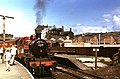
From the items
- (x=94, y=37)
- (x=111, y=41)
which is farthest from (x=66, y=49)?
(x=94, y=37)

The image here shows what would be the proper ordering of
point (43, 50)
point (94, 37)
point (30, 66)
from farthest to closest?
point (94, 37)
point (43, 50)
point (30, 66)

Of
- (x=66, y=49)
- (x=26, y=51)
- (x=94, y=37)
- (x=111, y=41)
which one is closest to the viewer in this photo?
(x=26, y=51)

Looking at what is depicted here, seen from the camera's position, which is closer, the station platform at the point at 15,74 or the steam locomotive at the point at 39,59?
the station platform at the point at 15,74

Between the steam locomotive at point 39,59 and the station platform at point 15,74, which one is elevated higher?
the steam locomotive at point 39,59

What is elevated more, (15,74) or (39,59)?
(39,59)

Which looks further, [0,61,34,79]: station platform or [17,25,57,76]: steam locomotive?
[17,25,57,76]: steam locomotive

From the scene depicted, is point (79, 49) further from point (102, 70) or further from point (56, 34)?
point (56, 34)

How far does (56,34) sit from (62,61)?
170ft

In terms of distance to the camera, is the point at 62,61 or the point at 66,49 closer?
the point at 62,61

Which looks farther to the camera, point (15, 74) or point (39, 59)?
point (39, 59)

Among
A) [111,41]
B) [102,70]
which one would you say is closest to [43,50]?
[102,70]

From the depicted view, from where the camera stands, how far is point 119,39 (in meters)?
64.2

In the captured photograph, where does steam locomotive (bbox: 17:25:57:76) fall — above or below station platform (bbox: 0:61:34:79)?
above

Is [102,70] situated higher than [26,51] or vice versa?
[26,51]
